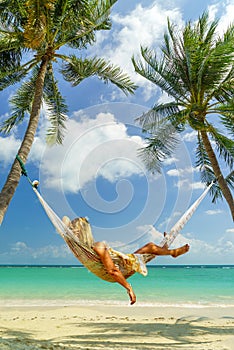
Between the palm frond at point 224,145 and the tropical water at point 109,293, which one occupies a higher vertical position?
the palm frond at point 224,145

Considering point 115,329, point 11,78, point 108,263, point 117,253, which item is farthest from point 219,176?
point 11,78

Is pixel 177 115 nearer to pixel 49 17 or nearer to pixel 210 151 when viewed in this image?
pixel 210 151

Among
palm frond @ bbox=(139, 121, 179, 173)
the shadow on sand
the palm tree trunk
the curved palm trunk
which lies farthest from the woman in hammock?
palm frond @ bbox=(139, 121, 179, 173)

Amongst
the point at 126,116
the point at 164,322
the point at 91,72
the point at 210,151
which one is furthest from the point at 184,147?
the point at 164,322

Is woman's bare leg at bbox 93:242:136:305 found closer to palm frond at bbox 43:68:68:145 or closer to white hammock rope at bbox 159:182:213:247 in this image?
white hammock rope at bbox 159:182:213:247

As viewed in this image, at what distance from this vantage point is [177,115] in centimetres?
570

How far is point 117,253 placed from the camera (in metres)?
3.58

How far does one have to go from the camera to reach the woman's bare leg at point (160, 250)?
3808 mm

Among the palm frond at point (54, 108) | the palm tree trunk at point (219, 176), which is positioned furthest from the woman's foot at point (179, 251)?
the palm frond at point (54, 108)

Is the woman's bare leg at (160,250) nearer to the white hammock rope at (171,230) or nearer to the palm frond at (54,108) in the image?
the white hammock rope at (171,230)

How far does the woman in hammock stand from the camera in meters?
3.45

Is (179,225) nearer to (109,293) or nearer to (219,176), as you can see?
(219,176)

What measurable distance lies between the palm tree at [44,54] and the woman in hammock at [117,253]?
857 mm

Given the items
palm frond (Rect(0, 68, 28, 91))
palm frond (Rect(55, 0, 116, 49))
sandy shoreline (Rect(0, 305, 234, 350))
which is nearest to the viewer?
sandy shoreline (Rect(0, 305, 234, 350))
